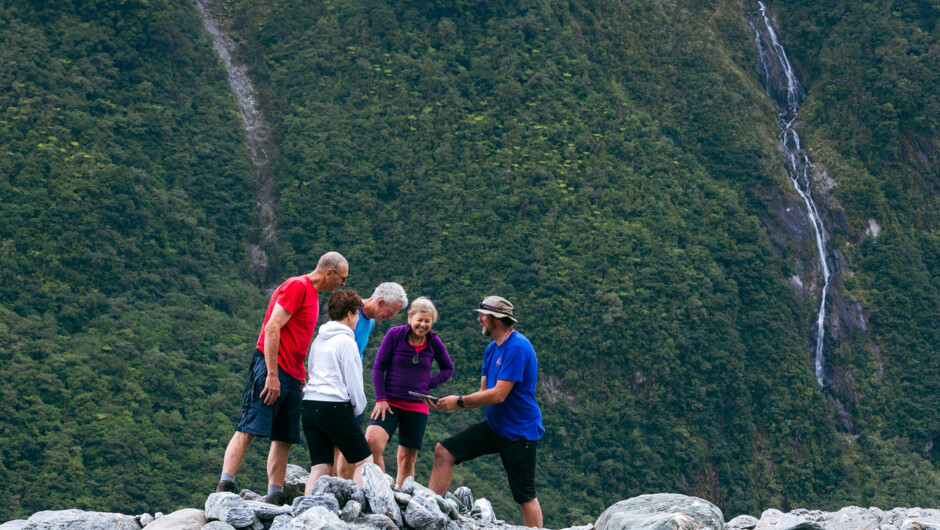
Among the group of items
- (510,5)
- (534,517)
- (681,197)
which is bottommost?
(681,197)

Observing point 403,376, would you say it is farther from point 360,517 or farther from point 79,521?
point 79,521

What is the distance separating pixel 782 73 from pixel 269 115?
709 inches

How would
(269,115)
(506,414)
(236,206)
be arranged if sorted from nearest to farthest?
(506,414)
(236,206)
(269,115)

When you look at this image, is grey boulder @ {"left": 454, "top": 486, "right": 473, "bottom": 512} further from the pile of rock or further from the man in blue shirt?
the pile of rock

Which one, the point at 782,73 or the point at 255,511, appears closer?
the point at 255,511

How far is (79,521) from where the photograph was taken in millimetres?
5648

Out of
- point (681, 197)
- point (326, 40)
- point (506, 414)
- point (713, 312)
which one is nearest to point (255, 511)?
point (506, 414)

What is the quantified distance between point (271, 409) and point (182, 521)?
0.97 meters

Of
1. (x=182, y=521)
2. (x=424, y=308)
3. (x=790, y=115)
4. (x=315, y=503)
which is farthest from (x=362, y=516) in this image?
(x=790, y=115)

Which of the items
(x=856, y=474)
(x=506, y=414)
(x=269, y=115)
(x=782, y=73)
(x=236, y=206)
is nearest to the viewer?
(x=506, y=414)

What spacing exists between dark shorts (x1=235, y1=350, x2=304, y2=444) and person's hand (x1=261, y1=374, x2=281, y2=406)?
0.07 metres

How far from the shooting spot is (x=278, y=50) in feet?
100

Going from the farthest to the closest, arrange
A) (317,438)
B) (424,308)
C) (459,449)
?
(459,449) → (424,308) → (317,438)

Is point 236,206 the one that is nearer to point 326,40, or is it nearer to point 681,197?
point 326,40
